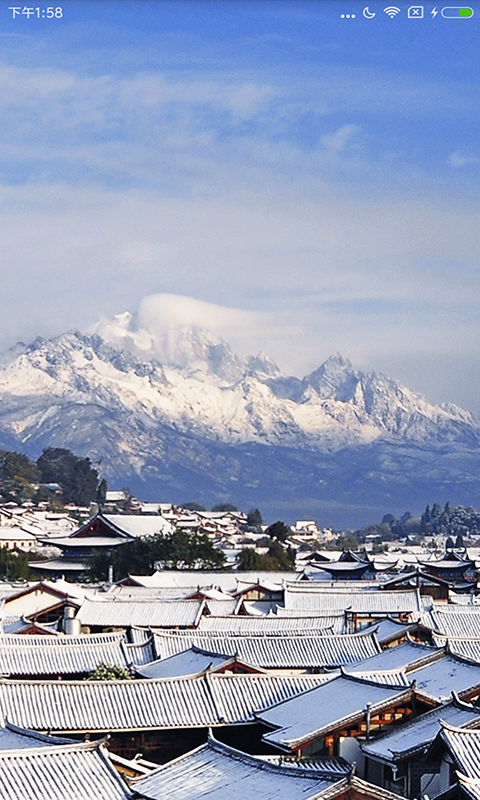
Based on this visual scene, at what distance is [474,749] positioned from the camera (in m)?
18.3

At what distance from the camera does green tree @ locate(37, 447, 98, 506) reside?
494 ft

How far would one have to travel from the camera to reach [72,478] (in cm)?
15262

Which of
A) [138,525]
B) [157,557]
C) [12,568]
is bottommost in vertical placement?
[12,568]

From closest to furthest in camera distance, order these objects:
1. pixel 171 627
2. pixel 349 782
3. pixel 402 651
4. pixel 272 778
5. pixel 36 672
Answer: pixel 349 782 < pixel 272 778 < pixel 402 651 < pixel 36 672 < pixel 171 627

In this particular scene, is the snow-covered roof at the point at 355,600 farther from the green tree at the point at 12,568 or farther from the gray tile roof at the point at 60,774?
the gray tile roof at the point at 60,774

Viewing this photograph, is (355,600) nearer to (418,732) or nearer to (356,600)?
(356,600)

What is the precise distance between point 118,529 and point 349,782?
65892 mm

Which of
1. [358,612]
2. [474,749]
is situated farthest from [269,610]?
[474,749]

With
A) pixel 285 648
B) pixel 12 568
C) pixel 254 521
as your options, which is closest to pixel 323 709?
pixel 285 648

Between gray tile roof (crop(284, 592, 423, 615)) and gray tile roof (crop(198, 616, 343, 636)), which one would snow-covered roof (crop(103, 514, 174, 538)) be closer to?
gray tile roof (crop(284, 592, 423, 615))

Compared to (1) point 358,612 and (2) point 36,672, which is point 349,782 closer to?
(2) point 36,672

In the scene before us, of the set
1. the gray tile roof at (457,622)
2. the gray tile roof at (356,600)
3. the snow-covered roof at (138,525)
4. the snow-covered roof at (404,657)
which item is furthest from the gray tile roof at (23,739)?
the snow-covered roof at (138,525)

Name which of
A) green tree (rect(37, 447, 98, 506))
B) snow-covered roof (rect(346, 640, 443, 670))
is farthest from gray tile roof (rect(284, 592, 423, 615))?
green tree (rect(37, 447, 98, 506))

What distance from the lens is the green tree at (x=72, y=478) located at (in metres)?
150
